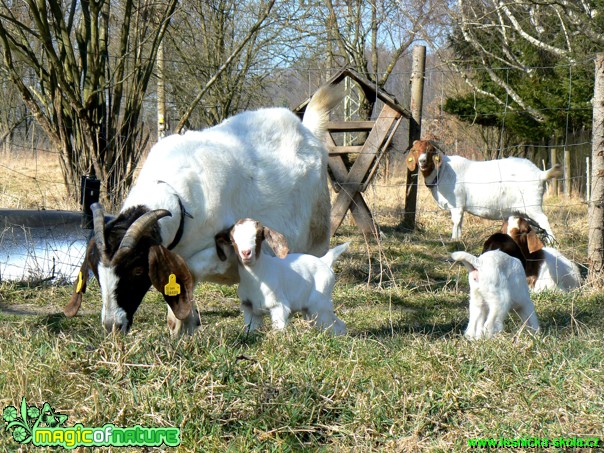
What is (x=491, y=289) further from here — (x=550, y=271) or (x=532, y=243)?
(x=550, y=271)

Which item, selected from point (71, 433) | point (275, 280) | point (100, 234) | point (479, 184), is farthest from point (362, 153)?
point (71, 433)

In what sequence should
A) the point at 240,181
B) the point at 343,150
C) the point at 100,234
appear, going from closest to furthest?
the point at 100,234 < the point at 240,181 < the point at 343,150

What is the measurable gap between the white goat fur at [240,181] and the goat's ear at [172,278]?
0.26m

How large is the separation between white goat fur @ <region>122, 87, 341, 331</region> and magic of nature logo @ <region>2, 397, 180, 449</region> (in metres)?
1.66

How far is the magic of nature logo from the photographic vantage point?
10.2 feet

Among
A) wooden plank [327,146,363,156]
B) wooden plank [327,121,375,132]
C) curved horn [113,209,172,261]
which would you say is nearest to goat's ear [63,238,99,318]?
curved horn [113,209,172,261]

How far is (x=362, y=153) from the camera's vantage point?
9.96 meters

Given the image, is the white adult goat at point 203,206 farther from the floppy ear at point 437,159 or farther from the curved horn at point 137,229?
the floppy ear at point 437,159

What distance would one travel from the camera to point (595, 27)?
45.8 ft

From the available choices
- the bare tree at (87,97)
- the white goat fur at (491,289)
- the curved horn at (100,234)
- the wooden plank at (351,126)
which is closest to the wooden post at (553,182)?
the wooden plank at (351,126)

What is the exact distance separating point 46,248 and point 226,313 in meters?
2.37

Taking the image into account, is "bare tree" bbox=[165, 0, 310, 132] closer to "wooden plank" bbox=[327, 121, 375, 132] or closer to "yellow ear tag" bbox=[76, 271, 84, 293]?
"wooden plank" bbox=[327, 121, 375, 132]

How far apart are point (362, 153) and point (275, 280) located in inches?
210

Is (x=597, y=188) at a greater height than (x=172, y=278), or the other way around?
(x=597, y=188)
